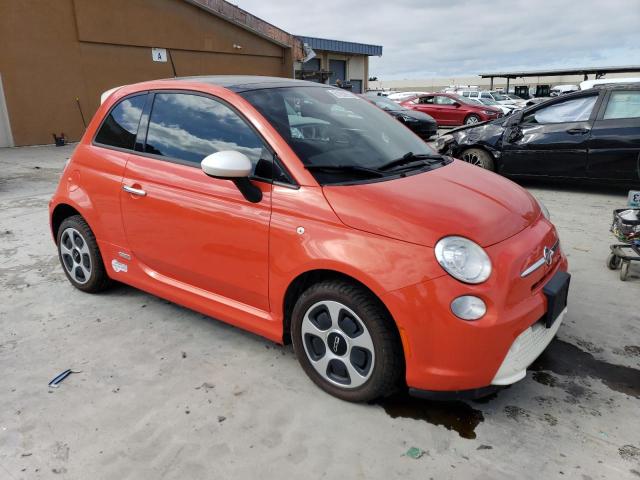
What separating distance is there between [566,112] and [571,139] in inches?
18.5

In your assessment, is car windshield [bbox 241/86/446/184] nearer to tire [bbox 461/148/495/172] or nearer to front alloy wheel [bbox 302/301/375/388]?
front alloy wheel [bbox 302/301/375/388]

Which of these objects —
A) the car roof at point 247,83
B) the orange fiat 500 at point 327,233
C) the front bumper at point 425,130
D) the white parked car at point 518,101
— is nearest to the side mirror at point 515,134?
the orange fiat 500 at point 327,233

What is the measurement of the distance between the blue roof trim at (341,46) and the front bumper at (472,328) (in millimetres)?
31951

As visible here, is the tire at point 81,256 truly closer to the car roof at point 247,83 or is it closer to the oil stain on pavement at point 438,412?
the car roof at point 247,83

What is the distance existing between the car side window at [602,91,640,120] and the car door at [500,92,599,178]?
190mm

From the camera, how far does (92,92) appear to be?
14.8 meters

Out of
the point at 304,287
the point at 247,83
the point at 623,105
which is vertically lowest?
the point at 304,287

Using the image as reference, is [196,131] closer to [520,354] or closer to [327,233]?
[327,233]

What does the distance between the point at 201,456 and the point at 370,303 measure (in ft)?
3.35

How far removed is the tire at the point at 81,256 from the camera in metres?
3.65

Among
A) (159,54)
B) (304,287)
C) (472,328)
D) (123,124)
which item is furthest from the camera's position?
(159,54)

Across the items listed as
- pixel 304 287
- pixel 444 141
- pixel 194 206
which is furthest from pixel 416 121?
pixel 304 287

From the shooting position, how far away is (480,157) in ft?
25.5

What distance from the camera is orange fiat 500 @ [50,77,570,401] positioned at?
2.19 m
